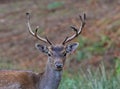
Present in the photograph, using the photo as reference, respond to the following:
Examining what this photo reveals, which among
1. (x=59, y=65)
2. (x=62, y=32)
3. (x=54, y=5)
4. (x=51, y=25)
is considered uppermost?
(x=54, y=5)

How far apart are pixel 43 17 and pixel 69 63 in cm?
452

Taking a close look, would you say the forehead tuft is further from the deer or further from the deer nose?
the deer nose

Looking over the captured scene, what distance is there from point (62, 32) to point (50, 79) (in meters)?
10.7

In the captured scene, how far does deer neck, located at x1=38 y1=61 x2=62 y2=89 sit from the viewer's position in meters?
10.6

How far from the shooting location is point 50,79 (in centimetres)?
1064

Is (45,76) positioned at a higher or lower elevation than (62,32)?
lower

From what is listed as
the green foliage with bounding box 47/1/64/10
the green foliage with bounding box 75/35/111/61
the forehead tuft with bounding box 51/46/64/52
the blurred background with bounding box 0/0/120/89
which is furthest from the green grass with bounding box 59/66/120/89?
the green foliage with bounding box 47/1/64/10

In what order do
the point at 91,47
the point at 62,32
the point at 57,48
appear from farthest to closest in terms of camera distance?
1. the point at 62,32
2. the point at 91,47
3. the point at 57,48

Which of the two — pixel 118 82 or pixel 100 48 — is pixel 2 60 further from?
pixel 118 82

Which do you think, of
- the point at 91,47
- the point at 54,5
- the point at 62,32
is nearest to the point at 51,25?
the point at 62,32

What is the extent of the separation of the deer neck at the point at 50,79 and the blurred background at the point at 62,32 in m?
6.10

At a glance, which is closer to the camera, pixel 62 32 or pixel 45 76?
pixel 45 76

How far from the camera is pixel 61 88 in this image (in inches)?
485

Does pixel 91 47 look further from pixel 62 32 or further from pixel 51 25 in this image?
pixel 51 25
